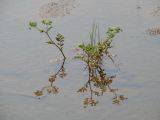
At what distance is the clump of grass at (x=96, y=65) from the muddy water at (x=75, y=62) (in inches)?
3.4

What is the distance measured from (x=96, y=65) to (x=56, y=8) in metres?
1.99

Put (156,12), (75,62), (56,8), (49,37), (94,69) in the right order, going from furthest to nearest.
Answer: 1. (56,8)
2. (156,12)
3. (49,37)
4. (75,62)
5. (94,69)

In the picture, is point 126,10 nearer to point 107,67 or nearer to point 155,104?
point 107,67

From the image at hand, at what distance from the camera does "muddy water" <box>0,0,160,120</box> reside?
158 inches

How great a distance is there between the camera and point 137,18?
18.9 feet

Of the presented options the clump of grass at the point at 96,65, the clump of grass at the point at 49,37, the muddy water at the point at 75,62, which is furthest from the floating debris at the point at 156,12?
the clump of grass at the point at 49,37

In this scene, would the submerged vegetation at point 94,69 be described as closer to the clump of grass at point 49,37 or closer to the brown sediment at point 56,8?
the clump of grass at point 49,37

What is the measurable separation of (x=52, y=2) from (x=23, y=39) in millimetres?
1200

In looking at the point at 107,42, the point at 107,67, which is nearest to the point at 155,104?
the point at 107,67

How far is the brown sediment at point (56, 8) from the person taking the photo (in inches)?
243

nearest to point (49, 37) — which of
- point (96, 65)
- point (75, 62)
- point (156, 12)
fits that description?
point (75, 62)

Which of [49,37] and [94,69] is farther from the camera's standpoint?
[49,37]

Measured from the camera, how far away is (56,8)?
6336 millimetres

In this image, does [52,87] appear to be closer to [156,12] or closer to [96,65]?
[96,65]
